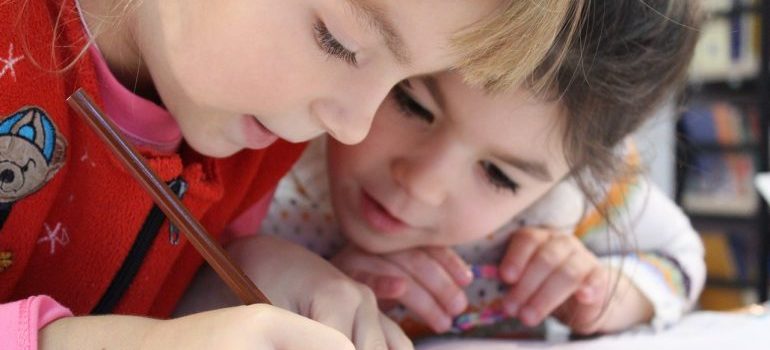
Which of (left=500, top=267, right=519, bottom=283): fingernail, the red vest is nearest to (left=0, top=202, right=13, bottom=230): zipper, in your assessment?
the red vest

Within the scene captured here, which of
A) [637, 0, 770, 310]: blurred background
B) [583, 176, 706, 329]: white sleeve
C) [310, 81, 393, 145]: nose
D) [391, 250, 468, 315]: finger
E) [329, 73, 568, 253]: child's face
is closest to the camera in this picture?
[310, 81, 393, 145]: nose

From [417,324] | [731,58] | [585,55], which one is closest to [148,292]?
[417,324]

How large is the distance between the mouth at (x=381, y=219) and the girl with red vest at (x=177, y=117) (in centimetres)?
8

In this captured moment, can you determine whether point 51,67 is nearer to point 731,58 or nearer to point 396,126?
point 396,126

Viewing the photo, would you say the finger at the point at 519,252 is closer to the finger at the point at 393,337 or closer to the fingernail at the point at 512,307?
the fingernail at the point at 512,307

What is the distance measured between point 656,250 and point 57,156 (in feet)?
2.04

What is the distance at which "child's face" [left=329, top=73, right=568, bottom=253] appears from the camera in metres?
0.56

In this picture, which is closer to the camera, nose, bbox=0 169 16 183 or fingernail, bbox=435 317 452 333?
nose, bbox=0 169 16 183

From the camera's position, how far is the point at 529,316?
0.72m

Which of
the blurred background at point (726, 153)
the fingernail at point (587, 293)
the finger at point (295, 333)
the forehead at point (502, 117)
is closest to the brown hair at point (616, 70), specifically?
the forehead at point (502, 117)

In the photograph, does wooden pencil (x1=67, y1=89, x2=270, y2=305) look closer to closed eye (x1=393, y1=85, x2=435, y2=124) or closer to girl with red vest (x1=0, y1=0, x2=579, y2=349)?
girl with red vest (x1=0, y1=0, x2=579, y2=349)

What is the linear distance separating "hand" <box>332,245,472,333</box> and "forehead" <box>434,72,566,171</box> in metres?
0.14

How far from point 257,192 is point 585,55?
0.29 m

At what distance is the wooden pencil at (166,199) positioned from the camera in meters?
0.40
